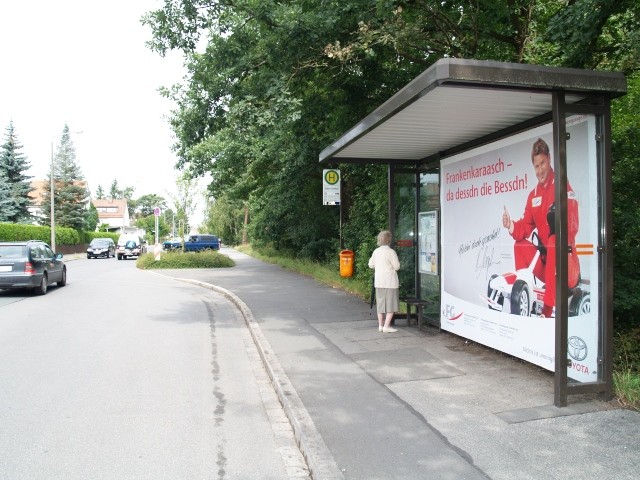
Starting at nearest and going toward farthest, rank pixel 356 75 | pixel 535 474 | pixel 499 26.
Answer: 1. pixel 535 474
2. pixel 499 26
3. pixel 356 75

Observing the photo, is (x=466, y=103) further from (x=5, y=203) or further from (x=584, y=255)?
(x=5, y=203)

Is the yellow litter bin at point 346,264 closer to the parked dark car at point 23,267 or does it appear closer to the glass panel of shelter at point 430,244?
the glass panel of shelter at point 430,244

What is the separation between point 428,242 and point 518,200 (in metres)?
2.67

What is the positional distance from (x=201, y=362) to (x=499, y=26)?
802 cm

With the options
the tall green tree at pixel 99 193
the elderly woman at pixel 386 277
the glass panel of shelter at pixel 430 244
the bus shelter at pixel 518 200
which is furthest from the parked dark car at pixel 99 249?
the tall green tree at pixel 99 193

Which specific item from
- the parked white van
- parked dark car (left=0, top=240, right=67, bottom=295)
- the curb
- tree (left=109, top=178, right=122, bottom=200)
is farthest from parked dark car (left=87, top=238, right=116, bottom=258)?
tree (left=109, top=178, right=122, bottom=200)

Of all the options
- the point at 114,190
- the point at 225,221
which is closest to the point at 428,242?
the point at 225,221

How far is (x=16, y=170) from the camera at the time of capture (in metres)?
47.3

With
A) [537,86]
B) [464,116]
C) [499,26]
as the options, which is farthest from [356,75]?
[537,86]

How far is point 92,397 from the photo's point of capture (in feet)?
18.9

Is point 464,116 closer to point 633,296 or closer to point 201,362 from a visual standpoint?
point 633,296

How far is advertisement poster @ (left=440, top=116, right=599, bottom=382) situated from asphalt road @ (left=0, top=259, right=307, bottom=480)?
2.96 m

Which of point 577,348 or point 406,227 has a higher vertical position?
point 406,227

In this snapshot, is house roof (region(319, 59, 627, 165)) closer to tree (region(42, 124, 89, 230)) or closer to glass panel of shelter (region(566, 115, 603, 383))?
glass panel of shelter (region(566, 115, 603, 383))
